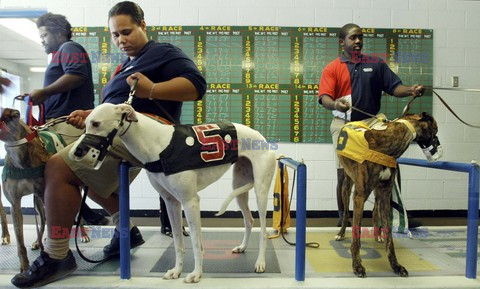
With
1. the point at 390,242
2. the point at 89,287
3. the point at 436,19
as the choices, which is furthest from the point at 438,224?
the point at 89,287

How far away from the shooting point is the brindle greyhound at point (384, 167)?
158 centimetres

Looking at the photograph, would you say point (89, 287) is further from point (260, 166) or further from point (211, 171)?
point (260, 166)

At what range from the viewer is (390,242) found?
166cm

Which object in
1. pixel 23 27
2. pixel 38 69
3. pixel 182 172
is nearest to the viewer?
pixel 182 172

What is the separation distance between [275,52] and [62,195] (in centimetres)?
243

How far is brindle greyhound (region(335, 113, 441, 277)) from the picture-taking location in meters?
1.58

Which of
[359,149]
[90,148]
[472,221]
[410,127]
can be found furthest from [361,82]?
[90,148]

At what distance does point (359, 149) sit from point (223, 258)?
97 centimetres

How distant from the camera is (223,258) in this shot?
189 centimetres

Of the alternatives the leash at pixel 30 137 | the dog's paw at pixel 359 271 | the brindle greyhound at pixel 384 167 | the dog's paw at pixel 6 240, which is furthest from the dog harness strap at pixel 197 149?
the dog's paw at pixel 6 240

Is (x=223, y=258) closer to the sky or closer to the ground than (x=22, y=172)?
closer to the ground

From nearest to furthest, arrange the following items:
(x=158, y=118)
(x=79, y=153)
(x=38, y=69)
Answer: (x=79, y=153)
(x=158, y=118)
(x=38, y=69)

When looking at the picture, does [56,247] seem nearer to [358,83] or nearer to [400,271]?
[400,271]

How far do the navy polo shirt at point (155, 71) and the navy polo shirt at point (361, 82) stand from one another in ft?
3.54
